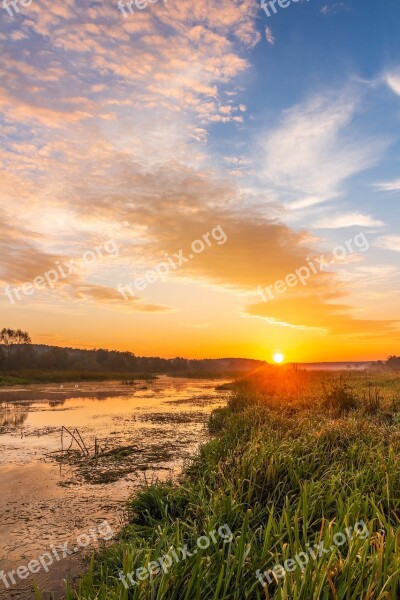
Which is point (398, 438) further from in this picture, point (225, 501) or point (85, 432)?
point (85, 432)

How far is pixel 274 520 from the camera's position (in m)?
4.45

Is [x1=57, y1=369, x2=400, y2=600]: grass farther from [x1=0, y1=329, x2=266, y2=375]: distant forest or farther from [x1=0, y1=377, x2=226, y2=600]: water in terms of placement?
[x1=0, y1=329, x2=266, y2=375]: distant forest

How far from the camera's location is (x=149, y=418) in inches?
742

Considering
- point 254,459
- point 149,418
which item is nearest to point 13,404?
point 149,418

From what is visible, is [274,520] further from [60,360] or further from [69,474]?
[60,360]

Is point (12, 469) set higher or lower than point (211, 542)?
lower

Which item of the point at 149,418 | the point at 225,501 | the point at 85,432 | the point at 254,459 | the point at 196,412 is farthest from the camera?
the point at 196,412

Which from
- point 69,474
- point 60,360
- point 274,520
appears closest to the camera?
point 274,520

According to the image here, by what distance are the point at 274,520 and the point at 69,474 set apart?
Answer: 652 centimetres

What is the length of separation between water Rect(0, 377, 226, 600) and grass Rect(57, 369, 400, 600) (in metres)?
0.72

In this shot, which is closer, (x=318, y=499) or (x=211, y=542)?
(x=211, y=542)

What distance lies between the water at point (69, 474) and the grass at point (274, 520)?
0.72m

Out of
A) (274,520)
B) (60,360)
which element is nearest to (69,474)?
(274,520)

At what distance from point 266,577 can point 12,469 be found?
324 inches
